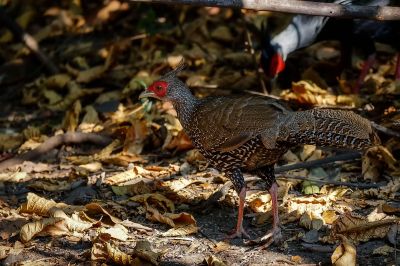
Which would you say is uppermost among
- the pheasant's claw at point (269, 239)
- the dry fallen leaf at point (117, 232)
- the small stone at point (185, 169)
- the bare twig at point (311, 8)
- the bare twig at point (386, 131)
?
the bare twig at point (311, 8)

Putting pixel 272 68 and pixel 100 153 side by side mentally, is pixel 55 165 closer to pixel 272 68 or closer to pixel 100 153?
pixel 100 153

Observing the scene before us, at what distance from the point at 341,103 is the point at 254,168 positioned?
7.66ft

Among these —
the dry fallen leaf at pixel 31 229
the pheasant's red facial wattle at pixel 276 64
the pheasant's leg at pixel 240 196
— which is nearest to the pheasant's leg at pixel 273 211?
the pheasant's leg at pixel 240 196

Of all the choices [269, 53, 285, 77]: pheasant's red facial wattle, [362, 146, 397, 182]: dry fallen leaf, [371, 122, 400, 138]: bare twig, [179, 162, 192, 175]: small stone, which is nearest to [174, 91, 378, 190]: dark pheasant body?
[179, 162, 192, 175]: small stone

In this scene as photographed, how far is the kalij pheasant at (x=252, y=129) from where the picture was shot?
14.3 ft

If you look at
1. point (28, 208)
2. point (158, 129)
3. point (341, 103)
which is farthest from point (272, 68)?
point (28, 208)

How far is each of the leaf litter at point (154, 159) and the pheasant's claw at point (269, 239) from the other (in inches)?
2.3

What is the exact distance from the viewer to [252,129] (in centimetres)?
469

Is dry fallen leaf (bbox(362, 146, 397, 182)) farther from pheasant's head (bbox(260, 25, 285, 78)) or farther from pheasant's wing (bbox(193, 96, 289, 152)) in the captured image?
pheasant's head (bbox(260, 25, 285, 78))

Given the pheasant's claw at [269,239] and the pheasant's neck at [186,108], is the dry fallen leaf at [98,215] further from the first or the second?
the pheasant's claw at [269,239]

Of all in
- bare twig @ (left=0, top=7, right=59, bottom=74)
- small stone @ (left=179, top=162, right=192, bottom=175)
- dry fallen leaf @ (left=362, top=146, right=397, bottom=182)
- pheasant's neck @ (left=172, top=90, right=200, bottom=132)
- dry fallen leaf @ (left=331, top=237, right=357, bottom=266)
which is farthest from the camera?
bare twig @ (left=0, top=7, right=59, bottom=74)

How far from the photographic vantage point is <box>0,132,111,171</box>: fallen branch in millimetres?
6750

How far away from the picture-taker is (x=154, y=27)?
8.59 meters

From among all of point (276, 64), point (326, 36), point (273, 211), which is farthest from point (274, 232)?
point (326, 36)
